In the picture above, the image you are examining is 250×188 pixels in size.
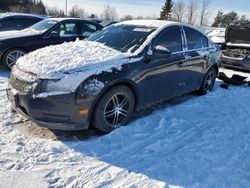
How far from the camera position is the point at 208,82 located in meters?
7.09

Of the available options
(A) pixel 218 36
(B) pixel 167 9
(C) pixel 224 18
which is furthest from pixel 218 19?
(A) pixel 218 36

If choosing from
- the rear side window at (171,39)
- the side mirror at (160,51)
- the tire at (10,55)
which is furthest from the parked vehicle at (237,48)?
the tire at (10,55)

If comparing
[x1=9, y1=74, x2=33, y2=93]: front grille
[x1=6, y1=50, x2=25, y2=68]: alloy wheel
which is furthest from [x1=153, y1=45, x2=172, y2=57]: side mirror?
[x1=6, y1=50, x2=25, y2=68]: alloy wheel

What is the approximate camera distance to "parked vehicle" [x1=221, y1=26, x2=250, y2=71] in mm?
9680

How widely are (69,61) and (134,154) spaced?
1.57 meters

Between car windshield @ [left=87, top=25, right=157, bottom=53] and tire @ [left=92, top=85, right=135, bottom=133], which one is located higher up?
car windshield @ [left=87, top=25, right=157, bottom=53]

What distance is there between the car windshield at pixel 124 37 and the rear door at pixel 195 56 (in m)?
1.04

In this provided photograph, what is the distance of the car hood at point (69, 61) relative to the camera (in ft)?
13.0

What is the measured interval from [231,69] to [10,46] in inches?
283

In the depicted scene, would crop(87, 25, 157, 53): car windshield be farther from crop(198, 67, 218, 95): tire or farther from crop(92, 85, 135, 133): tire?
crop(198, 67, 218, 95): tire

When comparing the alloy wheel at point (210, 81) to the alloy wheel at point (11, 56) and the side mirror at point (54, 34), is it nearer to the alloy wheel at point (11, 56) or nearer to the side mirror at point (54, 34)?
the side mirror at point (54, 34)

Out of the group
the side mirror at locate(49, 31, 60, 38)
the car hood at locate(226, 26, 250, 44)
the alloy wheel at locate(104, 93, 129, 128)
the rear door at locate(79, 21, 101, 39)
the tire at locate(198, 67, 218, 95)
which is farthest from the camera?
the car hood at locate(226, 26, 250, 44)

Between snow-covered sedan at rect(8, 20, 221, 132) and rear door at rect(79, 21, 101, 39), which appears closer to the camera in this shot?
snow-covered sedan at rect(8, 20, 221, 132)

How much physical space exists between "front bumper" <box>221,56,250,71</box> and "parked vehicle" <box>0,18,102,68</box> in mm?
4459
